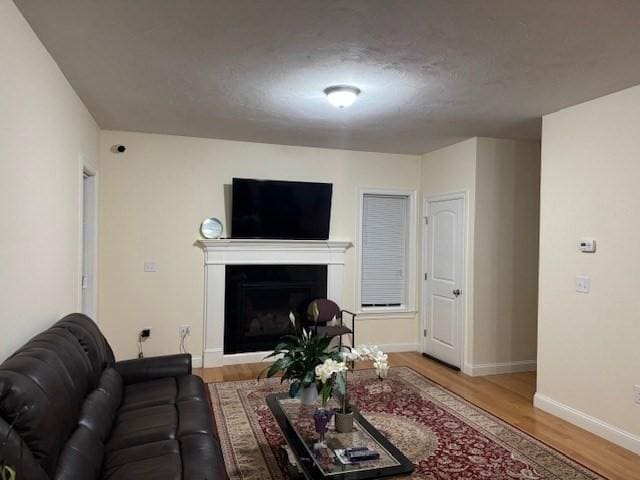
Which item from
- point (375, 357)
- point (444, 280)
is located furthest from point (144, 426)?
point (444, 280)

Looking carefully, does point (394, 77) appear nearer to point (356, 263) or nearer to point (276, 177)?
point (276, 177)

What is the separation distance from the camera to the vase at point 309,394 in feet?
8.68

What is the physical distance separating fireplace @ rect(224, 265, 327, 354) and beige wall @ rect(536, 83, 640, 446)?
258 centimetres

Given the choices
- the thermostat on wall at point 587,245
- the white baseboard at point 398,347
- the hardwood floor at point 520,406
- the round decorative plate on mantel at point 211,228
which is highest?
the round decorative plate on mantel at point 211,228

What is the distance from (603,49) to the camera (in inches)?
99.7

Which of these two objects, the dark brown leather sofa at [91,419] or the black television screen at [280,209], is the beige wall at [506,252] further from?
the dark brown leather sofa at [91,419]

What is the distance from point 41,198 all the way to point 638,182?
3875 mm

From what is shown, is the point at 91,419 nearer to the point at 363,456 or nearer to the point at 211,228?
the point at 363,456

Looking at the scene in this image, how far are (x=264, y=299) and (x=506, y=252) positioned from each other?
2.79 metres

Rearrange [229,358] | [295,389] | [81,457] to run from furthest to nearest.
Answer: [229,358] → [295,389] → [81,457]

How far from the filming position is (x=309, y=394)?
267 cm

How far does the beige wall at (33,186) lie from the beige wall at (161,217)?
51.3 inches

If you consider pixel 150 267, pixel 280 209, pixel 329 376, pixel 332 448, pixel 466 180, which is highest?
pixel 466 180

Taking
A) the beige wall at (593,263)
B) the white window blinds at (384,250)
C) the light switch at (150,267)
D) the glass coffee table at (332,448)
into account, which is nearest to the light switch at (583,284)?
the beige wall at (593,263)
